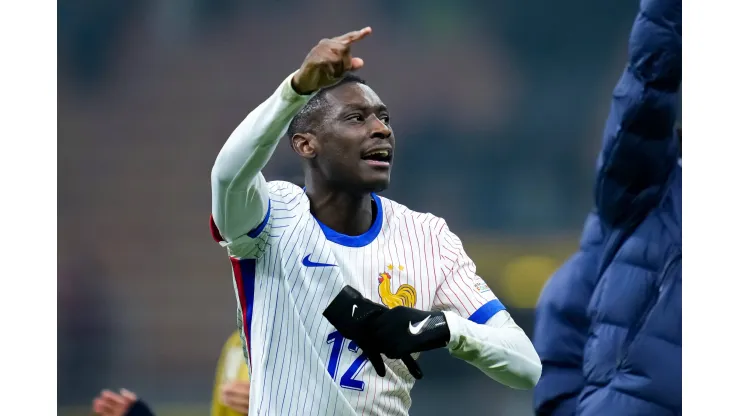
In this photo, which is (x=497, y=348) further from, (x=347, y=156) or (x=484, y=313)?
(x=347, y=156)

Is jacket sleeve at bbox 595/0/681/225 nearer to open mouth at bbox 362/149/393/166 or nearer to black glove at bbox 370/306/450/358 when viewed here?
open mouth at bbox 362/149/393/166

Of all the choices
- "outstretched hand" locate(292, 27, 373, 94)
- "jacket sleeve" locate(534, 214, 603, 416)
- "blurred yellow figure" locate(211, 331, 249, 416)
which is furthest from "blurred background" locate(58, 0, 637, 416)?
"outstretched hand" locate(292, 27, 373, 94)

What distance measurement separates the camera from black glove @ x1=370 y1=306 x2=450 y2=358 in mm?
1780

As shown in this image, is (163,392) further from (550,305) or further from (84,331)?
(550,305)

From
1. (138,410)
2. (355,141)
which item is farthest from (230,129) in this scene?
(355,141)

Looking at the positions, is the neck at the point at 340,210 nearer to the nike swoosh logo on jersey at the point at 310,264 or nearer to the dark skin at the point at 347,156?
the dark skin at the point at 347,156

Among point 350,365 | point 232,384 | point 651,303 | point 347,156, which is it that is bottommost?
point 232,384

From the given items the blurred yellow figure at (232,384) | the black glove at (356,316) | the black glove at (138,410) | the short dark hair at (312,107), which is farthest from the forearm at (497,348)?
the black glove at (138,410)

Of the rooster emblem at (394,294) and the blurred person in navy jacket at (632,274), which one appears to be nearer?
the rooster emblem at (394,294)

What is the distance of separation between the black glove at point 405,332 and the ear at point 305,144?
0.43m

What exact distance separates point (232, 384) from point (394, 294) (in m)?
0.81

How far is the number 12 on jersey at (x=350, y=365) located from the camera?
1.93 meters

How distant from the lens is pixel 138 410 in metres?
2.70

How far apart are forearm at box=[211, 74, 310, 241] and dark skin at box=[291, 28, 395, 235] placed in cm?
23
